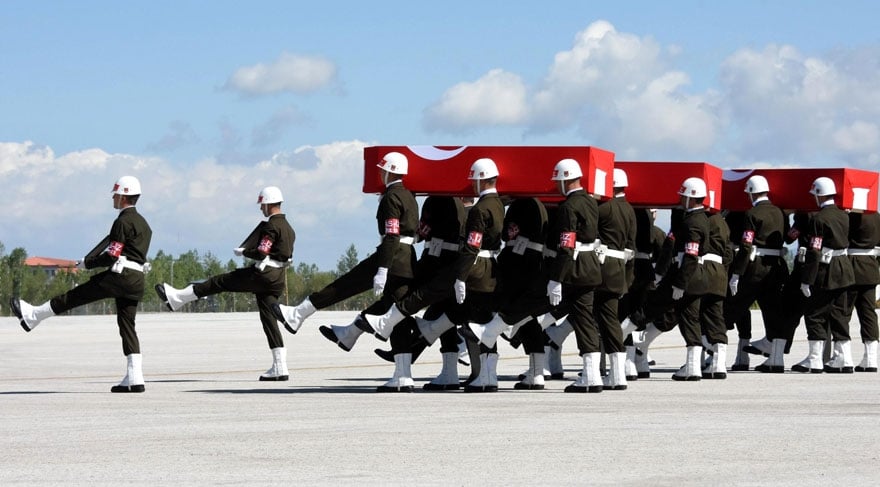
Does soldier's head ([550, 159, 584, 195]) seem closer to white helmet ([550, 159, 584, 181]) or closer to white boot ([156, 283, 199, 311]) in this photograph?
white helmet ([550, 159, 584, 181])

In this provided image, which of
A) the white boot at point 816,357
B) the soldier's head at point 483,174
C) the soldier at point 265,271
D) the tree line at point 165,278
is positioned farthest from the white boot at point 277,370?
the tree line at point 165,278

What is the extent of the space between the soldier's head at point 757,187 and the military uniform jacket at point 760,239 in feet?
0.36

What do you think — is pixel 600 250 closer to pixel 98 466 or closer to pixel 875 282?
pixel 875 282

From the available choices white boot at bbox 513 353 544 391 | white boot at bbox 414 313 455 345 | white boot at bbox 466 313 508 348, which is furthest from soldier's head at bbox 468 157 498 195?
white boot at bbox 513 353 544 391

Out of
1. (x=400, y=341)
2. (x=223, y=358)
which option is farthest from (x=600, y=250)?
(x=223, y=358)

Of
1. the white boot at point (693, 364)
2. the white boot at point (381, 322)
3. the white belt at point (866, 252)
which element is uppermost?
the white belt at point (866, 252)

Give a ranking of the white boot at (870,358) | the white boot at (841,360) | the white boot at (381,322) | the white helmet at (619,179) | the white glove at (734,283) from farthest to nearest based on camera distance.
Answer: the white boot at (870,358), the white boot at (841,360), the white glove at (734,283), the white helmet at (619,179), the white boot at (381,322)

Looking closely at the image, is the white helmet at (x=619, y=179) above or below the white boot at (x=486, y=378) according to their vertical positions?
above

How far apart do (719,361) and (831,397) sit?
3451 millimetres

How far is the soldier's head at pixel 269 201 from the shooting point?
18.7 metres

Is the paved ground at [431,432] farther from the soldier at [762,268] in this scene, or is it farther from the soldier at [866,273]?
the soldier at [866,273]

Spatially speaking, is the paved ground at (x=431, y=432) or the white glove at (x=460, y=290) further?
the white glove at (x=460, y=290)

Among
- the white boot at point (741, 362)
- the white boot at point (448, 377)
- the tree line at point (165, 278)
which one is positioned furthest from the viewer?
the tree line at point (165, 278)

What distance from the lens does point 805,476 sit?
9.27 meters
